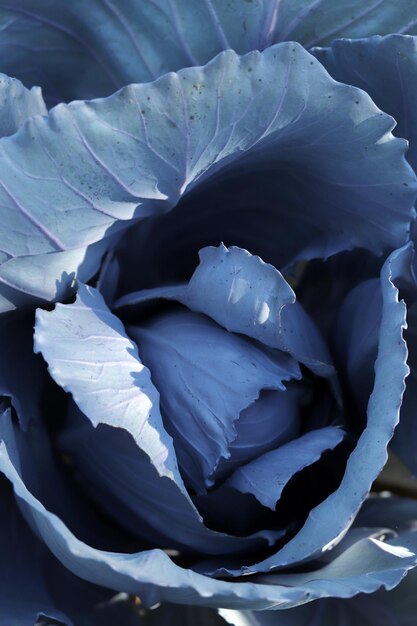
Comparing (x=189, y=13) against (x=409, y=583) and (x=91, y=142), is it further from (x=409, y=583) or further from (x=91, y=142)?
(x=409, y=583)

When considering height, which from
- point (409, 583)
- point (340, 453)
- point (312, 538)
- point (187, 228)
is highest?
point (187, 228)

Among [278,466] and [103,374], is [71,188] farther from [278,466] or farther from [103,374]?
[278,466]

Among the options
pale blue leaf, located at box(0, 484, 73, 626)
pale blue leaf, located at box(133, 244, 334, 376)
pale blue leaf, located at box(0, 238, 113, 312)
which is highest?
pale blue leaf, located at box(0, 238, 113, 312)

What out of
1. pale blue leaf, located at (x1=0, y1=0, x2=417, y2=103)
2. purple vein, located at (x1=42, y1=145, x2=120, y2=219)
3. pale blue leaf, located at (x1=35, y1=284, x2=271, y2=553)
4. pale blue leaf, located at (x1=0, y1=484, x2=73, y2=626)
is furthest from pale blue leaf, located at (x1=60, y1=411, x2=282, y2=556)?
pale blue leaf, located at (x1=0, y1=0, x2=417, y2=103)

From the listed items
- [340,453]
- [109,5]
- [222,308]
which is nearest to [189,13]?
[109,5]

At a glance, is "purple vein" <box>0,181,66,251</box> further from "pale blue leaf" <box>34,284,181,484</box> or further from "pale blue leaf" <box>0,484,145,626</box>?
"pale blue leaf" <box>0,484,145,626</box>
